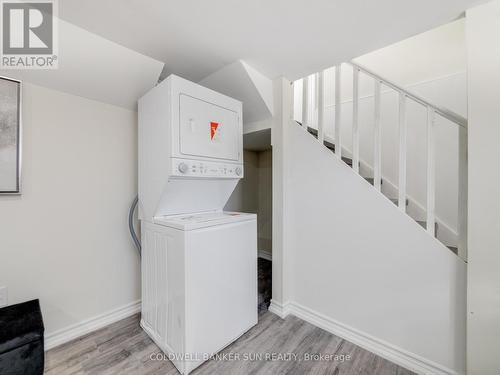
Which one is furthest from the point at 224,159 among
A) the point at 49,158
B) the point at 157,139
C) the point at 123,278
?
the point at 123,278

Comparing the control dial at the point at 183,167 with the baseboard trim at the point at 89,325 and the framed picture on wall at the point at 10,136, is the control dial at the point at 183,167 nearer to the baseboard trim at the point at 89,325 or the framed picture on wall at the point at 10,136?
the framed picture on wall at the point at 10,136

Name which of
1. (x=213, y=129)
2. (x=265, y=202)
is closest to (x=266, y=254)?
(x=265, y=202)

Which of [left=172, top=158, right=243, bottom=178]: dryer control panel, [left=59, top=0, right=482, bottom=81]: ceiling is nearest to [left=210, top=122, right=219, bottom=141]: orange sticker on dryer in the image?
[left=172, top=158, right=243, bottom=178]: dryer control panel

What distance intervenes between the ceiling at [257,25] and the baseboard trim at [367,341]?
2.11 meters

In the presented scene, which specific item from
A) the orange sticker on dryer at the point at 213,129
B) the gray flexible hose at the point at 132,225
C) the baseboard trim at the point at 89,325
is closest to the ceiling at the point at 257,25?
the orange sticker on dryer at the point at 213,129

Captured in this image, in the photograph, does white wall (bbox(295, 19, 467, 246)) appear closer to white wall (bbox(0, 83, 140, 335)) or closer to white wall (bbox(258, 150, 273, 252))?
white wall (bbox(258, 150, 273, 252))

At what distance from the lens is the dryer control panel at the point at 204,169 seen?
141 centimetres

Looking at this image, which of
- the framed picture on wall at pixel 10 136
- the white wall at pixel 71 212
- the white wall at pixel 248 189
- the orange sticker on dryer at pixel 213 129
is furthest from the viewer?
the white wall at pixel 248 189

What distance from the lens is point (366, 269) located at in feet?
5.33

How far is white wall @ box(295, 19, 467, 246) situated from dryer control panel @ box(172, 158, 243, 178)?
1.39 m

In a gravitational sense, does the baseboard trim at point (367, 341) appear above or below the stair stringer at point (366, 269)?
below

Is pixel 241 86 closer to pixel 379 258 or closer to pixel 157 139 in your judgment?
pixel 157 139

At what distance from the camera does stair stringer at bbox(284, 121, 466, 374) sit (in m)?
1.33

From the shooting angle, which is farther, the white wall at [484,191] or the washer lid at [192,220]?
the washer lid at [192,220]
